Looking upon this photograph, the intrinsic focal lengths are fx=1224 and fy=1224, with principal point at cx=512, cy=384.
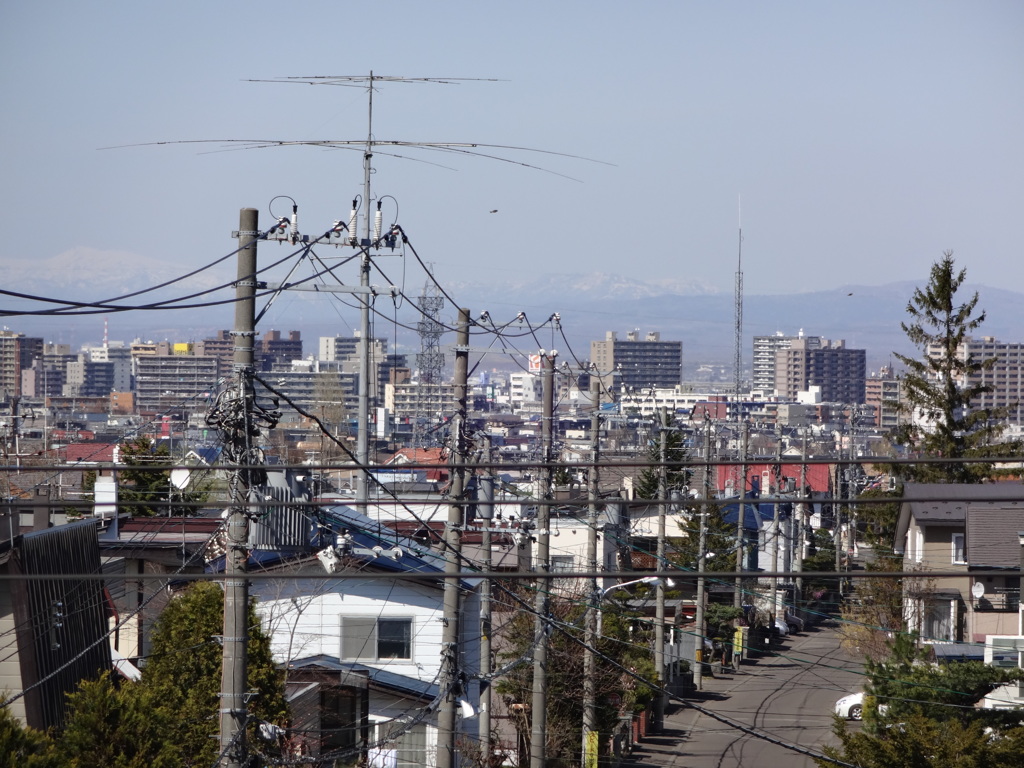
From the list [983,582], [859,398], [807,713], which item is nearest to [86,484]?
[807,713]

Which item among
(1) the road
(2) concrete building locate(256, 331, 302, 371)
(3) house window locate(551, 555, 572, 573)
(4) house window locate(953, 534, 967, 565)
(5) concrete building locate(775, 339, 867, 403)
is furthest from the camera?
(5) concrete building locate(775, 339, 867, 403)

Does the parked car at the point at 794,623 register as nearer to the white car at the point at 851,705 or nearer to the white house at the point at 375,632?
the white car at the point at 851,705

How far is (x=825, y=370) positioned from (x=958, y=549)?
5130 inches

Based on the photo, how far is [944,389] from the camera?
20109 mm

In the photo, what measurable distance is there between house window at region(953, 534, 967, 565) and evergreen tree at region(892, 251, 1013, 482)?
243 inches

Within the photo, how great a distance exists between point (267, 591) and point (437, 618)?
4.78 ft

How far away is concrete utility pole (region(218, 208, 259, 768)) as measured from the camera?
221 inches

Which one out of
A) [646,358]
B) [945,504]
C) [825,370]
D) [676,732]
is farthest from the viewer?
[646,358]

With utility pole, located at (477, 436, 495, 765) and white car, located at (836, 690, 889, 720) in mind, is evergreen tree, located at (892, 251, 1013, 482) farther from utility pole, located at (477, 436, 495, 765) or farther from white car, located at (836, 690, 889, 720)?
utility pole, located at (477, 436, 495, 765)

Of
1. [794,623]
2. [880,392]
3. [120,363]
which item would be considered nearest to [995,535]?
[794,623]

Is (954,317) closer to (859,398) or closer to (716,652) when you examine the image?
(716,652)

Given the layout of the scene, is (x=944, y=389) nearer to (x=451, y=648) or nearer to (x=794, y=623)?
(x=794, y=623)

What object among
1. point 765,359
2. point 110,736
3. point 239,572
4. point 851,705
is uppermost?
point 765,359

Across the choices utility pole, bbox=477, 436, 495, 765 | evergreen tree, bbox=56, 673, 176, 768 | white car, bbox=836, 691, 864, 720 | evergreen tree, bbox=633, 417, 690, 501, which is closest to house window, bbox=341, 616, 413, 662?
Result: utility pole, bbox=477, 436, 495, 765
